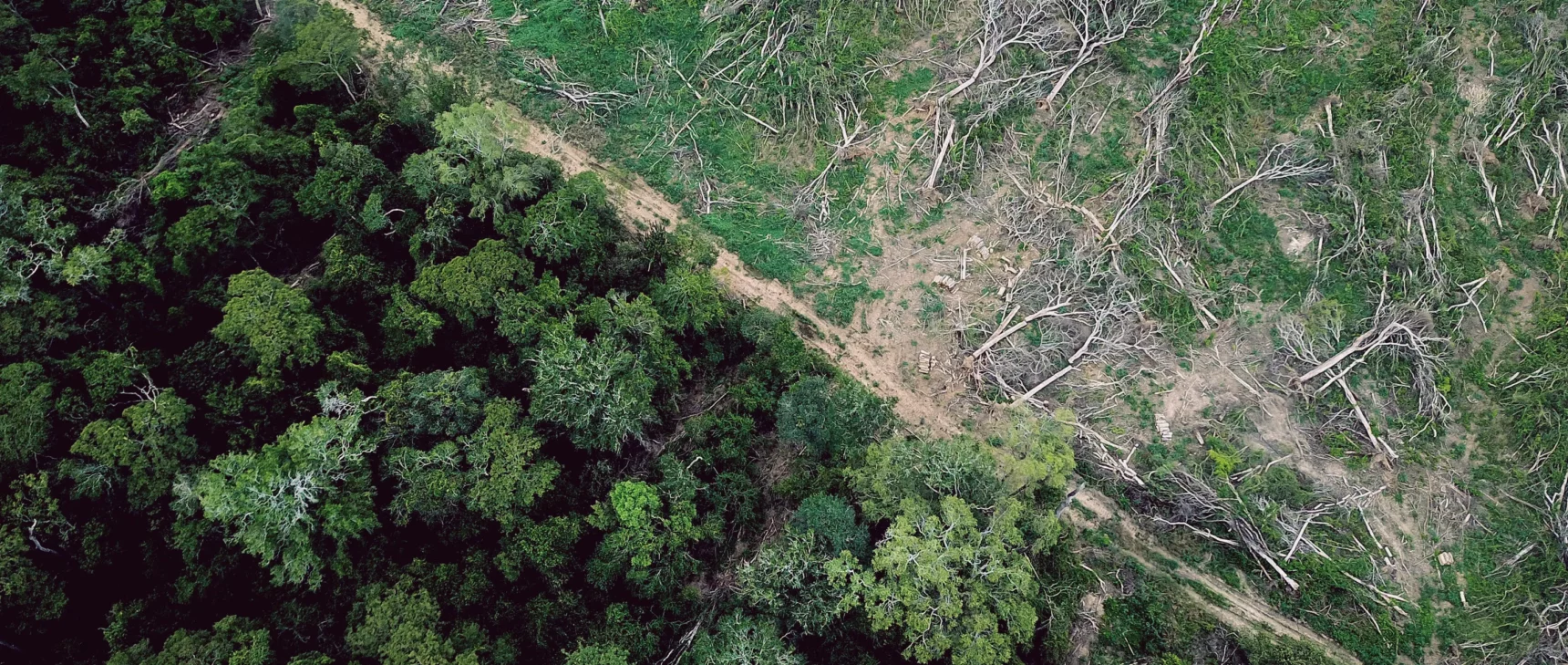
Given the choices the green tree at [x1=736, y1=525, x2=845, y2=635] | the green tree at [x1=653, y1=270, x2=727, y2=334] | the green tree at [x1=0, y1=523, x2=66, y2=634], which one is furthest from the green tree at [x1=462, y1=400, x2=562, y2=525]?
the green tree at [x1=0, y1=523, x2=66, y2=634]

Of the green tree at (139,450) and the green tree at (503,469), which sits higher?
the green tree at (139,450)

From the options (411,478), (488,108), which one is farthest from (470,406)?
(488,108)

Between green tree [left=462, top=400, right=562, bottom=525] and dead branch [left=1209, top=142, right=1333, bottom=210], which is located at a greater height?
dead branch [left=1209, top=142, right=1333, bottom=210]

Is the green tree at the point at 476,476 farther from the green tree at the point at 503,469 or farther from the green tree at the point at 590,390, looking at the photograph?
the green tree at the point at 590,390

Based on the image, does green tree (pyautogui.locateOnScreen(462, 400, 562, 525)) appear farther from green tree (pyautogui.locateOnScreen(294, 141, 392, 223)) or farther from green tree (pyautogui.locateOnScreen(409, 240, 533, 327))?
green tree (pyautogui.locateOnScreen(294, 141, 392, 223))

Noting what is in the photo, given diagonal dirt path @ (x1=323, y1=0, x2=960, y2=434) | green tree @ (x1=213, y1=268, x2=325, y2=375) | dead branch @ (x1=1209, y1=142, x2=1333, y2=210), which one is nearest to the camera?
green tree @ (x1=213, y1=268, x2=325, y2=375)

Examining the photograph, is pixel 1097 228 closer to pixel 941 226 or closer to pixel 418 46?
pixel 941 226

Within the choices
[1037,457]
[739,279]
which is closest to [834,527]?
[1037,457]

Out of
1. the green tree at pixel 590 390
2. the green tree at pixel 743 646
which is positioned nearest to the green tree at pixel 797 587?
the green tree at pixel 743 646
